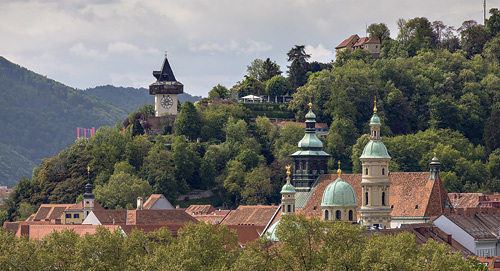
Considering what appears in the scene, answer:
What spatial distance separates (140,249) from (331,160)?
6923 cm

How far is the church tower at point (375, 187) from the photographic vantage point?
4921 inches

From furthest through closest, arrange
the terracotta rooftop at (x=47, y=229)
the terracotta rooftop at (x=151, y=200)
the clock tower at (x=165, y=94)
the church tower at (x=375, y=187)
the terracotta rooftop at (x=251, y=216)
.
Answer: the clock tower at (x=165, y=94), the terracotta rooftop at (x=151, y=200), the terracotta rooftop at (x=251, y=216), the church tower at (x=375, y=187), the terracotta rooftop at (x=47, y=229)

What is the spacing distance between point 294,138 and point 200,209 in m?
17.4

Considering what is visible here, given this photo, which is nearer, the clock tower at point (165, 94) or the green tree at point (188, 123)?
the green tree at point (188, 123)

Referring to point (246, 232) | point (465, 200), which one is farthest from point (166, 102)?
point (246, 232)

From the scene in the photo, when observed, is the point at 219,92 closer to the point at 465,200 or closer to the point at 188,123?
the point at 188,123

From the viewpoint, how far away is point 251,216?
142875 mm

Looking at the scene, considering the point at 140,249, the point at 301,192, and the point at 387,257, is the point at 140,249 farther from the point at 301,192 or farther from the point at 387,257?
the point at 301,192

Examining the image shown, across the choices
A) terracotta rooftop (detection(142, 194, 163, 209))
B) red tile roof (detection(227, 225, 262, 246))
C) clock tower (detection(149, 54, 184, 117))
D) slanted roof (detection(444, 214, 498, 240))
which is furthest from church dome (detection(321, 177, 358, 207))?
clock tower (detection(149, 54, 184, 117))

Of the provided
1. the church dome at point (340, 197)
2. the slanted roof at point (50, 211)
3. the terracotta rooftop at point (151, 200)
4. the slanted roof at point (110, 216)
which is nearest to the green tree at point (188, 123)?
the terracotta rooftop at point (151, 200)

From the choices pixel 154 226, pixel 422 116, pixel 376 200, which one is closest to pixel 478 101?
pixel 422 116

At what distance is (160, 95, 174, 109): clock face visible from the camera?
587ft

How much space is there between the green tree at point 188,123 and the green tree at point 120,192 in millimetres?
15159

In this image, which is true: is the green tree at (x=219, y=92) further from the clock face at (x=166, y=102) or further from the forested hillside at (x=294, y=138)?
the clock face at (x=166, y=102)
